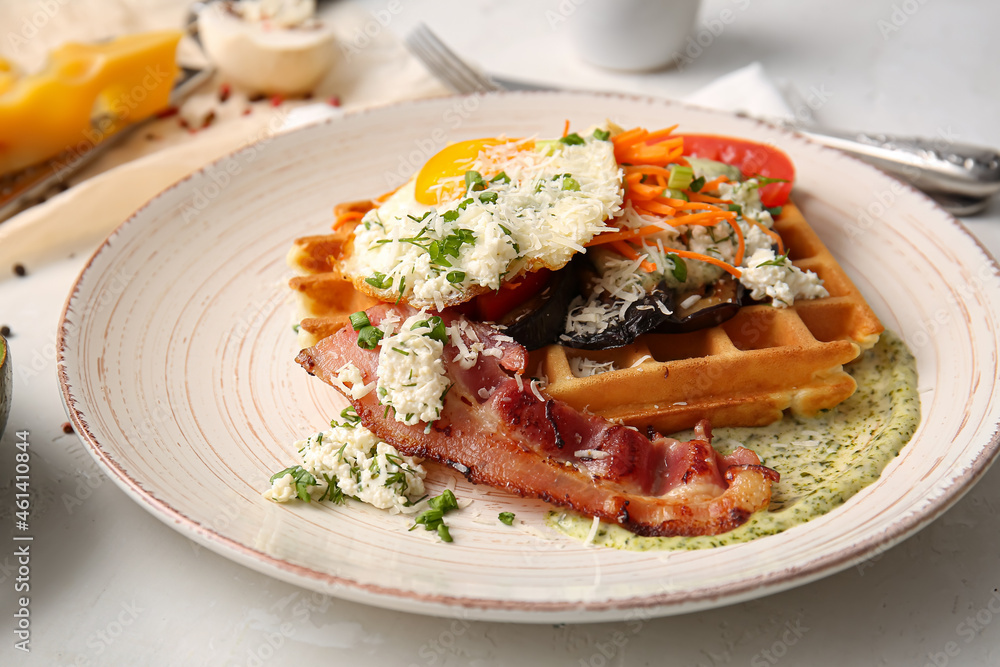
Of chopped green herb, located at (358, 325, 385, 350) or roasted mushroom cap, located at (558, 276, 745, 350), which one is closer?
chopped green herb, located at (358, 325, 385, 350)

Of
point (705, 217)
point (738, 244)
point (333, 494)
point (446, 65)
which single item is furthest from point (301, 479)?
point (446, 65)

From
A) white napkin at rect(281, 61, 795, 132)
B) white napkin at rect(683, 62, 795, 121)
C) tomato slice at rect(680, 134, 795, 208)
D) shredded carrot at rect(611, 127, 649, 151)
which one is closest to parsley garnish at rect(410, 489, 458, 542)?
shredded carrot at rect(611, 127, 649, 151)

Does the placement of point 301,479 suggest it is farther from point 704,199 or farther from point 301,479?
point 704,199

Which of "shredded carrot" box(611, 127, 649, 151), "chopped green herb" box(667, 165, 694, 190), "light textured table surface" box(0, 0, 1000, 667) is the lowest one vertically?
"light textured table surface" box(0, 0, 1000, 667)

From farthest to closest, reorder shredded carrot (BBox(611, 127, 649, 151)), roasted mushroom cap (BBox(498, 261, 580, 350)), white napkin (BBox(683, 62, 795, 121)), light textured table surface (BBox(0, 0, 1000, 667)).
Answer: white napkin (BBox(683, 62, 795, 121)) < shredded carrot (BBox(611, 127, 649, 151)) < roasted mushroom cap (BBox(498, 261, 580, 350)) < light textured table surface (BBox(0, 0, 1000, 667))

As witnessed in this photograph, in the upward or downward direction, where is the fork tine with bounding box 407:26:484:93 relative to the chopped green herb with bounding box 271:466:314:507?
upward

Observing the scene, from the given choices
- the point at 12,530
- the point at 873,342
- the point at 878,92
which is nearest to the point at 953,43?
the point at 878,92

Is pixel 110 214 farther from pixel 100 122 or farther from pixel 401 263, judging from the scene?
pixel 401 263

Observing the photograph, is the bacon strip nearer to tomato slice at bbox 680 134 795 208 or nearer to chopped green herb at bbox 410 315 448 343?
chopped green herb at bbox 410 315 448 343
